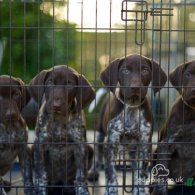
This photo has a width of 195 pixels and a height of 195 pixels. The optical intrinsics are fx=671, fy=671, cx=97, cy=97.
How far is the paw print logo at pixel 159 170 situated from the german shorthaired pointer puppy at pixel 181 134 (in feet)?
0.12

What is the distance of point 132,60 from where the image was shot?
6.69 meters

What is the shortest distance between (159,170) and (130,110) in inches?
26.8

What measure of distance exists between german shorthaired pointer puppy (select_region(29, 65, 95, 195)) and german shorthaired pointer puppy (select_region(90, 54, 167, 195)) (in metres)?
0.24

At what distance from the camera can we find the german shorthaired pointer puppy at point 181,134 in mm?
6504

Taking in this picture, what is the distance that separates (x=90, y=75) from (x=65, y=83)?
584cm

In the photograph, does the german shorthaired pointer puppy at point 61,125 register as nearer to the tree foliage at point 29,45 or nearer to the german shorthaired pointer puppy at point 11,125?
the german shorthaired pointer puppy at point 11,125

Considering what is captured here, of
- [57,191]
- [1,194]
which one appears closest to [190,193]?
[57,191]

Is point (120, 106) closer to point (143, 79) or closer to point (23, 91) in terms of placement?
point (143, 79)

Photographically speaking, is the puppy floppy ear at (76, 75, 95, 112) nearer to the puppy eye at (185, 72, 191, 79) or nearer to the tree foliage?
the puppy eye at (185, 72, 191, 79)

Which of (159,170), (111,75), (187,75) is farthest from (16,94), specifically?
(187,75)

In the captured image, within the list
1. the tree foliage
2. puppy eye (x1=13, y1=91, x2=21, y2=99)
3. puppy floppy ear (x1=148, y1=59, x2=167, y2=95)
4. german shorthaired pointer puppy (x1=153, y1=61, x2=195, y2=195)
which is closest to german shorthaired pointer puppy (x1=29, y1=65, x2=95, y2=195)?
puppy eye (x1=13, y1=91, x2=21, y2=99)

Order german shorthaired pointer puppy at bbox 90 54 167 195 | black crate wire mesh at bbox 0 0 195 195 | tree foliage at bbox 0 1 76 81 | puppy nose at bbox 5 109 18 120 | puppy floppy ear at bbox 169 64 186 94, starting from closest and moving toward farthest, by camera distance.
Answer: puppy nose at bbox 5 109 18 120, black crate wire mesh at bbox 0 0 195 195, german shorthaired pointer puppy at bbox 90 54 167 195, puppy floppy ear at bbox 169 64 186 94, tree foliage at bbox 0 1 76 81

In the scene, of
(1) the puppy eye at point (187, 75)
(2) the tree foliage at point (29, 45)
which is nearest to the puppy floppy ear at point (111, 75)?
(1) the puppy eye at point (187, 75)

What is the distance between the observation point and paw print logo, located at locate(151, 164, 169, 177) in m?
6.43
